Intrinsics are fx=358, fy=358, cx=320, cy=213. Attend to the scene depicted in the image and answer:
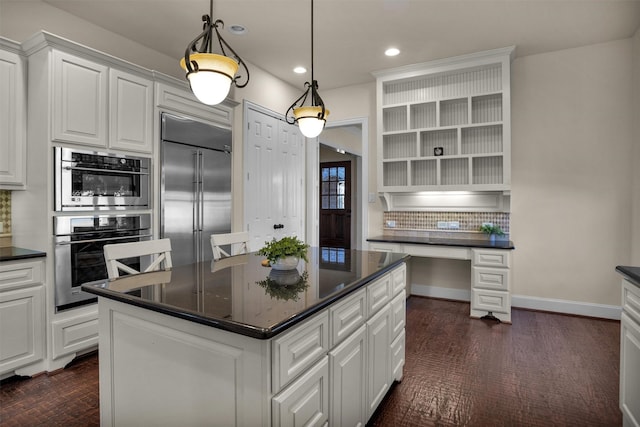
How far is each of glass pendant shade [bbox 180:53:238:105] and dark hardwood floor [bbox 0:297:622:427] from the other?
192 centimetres

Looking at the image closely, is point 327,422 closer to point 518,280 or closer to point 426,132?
point 518,280

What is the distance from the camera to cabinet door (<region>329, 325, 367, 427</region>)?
59.5 inches

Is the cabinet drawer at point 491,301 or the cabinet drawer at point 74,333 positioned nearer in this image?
the cabinet drawer at point 74,333

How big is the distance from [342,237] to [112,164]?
5.69m

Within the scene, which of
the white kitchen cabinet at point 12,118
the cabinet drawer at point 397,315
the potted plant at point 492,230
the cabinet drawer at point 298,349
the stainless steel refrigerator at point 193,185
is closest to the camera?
the cabinet drawer at point 298,349

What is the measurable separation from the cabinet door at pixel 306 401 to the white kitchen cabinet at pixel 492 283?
2841mm

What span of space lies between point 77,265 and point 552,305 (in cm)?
465

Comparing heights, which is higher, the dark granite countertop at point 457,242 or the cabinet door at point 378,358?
the dark granite countertop at point 457,242

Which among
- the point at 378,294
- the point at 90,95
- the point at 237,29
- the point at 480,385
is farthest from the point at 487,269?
the point at 90,95

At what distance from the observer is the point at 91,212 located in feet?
9.09

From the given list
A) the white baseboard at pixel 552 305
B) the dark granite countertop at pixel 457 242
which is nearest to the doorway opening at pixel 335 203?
the white baseboard at pixel 552 305

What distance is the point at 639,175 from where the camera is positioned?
343 centimetres

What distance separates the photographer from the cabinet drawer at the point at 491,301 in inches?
145

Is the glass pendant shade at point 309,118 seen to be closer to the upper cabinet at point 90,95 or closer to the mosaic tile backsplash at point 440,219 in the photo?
the upper cabinet at point 90,95
